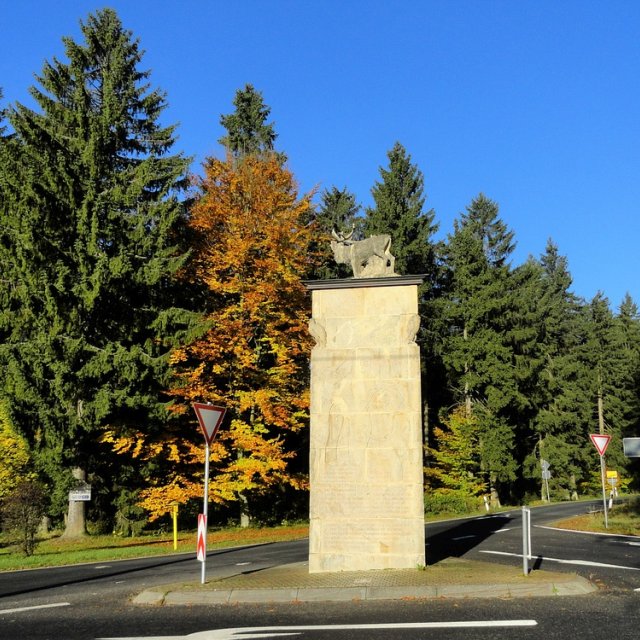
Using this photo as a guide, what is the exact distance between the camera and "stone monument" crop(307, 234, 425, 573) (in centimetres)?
1050

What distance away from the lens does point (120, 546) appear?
68.0ft

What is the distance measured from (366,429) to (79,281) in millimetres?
15789

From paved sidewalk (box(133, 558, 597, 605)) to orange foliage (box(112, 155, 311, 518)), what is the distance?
46.0 ft

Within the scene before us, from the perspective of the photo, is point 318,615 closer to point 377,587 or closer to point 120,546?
point 377,587

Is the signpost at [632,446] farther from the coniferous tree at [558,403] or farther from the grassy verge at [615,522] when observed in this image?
the coniferous tree at [558,403]

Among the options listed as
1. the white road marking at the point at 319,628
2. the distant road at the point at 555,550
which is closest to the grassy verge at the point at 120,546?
the distant road at the point at 555,550

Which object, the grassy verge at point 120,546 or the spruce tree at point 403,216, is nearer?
the grassy verge at point 120,546

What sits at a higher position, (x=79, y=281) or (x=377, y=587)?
(x=79, y=281)

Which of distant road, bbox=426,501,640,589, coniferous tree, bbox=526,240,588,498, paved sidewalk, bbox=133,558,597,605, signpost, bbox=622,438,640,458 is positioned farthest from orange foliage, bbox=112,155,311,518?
coniferous tree, bbox=526,240,588,498

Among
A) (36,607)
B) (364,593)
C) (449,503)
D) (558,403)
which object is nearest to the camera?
(364,593)

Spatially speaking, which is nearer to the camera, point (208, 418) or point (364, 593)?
point (364, 593)

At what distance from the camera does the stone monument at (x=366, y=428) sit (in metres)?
10.5

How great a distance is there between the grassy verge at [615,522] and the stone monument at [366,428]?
41.0 ft

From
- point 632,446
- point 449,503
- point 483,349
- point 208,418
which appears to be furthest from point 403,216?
point 208,418
